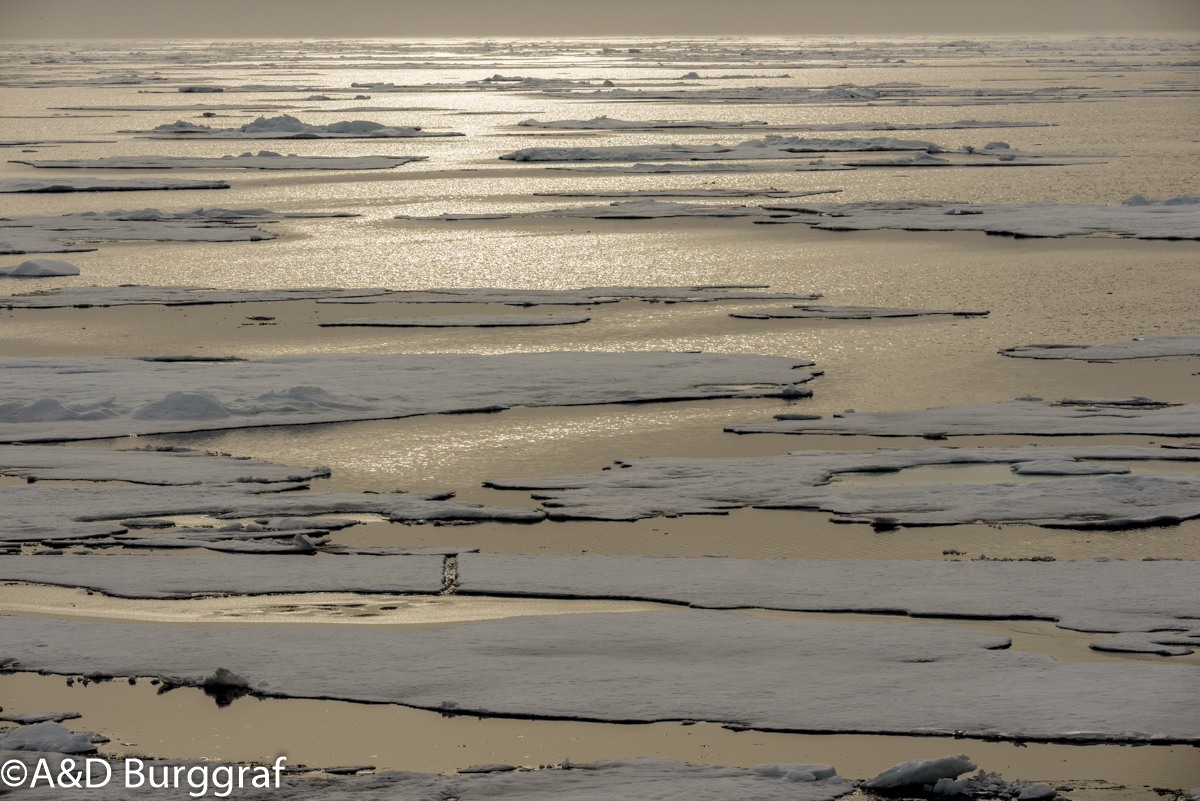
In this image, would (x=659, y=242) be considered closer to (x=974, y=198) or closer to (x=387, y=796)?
(x=974, y=198)

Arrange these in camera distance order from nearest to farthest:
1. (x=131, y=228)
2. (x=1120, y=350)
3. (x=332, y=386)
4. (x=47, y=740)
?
(x=47, y=740), (x=332, y=386), (x=1120, y=350), (x=131, y=228)

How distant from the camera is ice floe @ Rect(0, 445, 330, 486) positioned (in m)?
5.96

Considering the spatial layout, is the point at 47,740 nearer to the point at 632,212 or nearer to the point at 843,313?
the point at 843,313

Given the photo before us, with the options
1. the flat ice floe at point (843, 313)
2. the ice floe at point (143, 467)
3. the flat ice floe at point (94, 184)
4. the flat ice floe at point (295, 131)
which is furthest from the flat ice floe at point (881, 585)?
the flat ice floe at point (295, 131)

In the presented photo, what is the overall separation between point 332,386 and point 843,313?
394 cm

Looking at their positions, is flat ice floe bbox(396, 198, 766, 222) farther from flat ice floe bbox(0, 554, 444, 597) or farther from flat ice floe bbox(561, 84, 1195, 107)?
flat ice floe bbox(561, 84, 1195, 107)

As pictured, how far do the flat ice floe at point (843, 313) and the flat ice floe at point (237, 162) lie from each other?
1286 centimetres

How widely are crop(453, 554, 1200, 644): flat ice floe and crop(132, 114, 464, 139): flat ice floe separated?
23.2 m

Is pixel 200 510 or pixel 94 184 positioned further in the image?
pixel 94 184

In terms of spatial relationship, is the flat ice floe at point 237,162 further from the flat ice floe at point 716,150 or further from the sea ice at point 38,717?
the sea ice at point 38,717

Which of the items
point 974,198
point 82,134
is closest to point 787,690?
point 974,198

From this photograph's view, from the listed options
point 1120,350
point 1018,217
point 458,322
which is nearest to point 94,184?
point 458,322

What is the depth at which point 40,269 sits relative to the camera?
11.8 m

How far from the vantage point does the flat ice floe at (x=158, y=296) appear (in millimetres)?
10531
